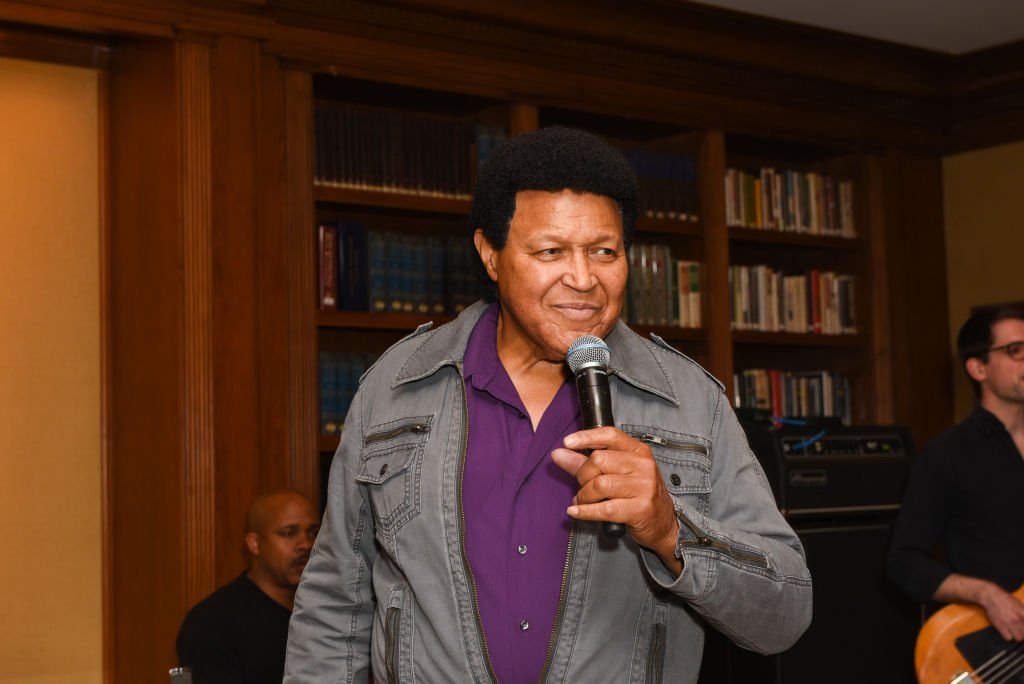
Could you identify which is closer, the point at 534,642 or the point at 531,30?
the point at 534,642

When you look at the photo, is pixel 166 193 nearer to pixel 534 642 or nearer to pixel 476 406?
pixel 476 406

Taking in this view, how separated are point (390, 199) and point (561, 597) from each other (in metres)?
2.78

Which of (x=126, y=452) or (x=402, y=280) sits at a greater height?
(x=402, y=280)

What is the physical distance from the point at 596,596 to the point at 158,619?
2555mm

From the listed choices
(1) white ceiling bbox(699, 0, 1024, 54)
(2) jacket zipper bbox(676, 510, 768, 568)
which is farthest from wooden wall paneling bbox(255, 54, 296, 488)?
(2) jacket zipper bbox(676, 510, 768, 568)

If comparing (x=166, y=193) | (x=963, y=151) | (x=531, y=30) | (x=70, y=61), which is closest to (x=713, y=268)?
(x=531, y=30)

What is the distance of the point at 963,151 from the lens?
5602mm

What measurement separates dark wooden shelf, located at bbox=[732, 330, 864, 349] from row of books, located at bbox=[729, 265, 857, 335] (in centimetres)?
4

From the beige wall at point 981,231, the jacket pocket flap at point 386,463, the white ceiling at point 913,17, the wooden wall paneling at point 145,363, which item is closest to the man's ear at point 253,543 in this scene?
the wooden wall paneling at point 145,363

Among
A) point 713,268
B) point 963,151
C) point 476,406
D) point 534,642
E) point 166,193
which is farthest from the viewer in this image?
point 963,151

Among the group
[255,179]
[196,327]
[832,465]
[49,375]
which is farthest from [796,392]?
[49,375]

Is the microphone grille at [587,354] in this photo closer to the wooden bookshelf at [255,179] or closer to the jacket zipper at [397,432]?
the jacket zipper at [397,432]

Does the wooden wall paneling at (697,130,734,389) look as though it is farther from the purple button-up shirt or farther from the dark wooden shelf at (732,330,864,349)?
the purple button-up shirt

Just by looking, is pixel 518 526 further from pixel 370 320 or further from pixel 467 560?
pixel 370 320
